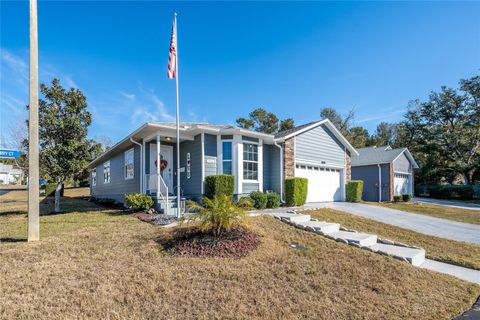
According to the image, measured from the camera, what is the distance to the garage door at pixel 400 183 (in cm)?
2272

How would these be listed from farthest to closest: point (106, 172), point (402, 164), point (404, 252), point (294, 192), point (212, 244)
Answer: point (402, 164) < point (106, 172) < point (294, 192) < point (404, 252) < point (212, 244)

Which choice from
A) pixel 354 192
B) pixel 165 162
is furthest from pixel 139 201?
pixel 354 192

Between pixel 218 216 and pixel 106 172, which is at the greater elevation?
pixel 106 172

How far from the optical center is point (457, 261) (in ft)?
20.9

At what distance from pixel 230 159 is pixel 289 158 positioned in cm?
343

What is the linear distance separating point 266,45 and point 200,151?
6565mm

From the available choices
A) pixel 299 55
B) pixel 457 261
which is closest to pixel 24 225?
pixel 457 261

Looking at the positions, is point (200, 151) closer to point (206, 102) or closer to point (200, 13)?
point (200, 13)

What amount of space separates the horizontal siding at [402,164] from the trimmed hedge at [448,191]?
5.29m

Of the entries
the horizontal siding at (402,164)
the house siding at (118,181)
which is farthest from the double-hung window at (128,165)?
the horizontal siding at (402,164)

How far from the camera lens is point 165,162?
13.0 metres

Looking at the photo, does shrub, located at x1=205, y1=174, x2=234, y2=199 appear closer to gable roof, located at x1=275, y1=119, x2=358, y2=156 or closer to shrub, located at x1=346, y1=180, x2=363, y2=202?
gable roof, located at x1=275, y1=119, x2=358, y2=156

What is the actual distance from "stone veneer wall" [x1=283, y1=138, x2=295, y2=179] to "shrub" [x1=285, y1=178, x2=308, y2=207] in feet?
2.11

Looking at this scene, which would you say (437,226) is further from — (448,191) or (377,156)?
(448,191)
